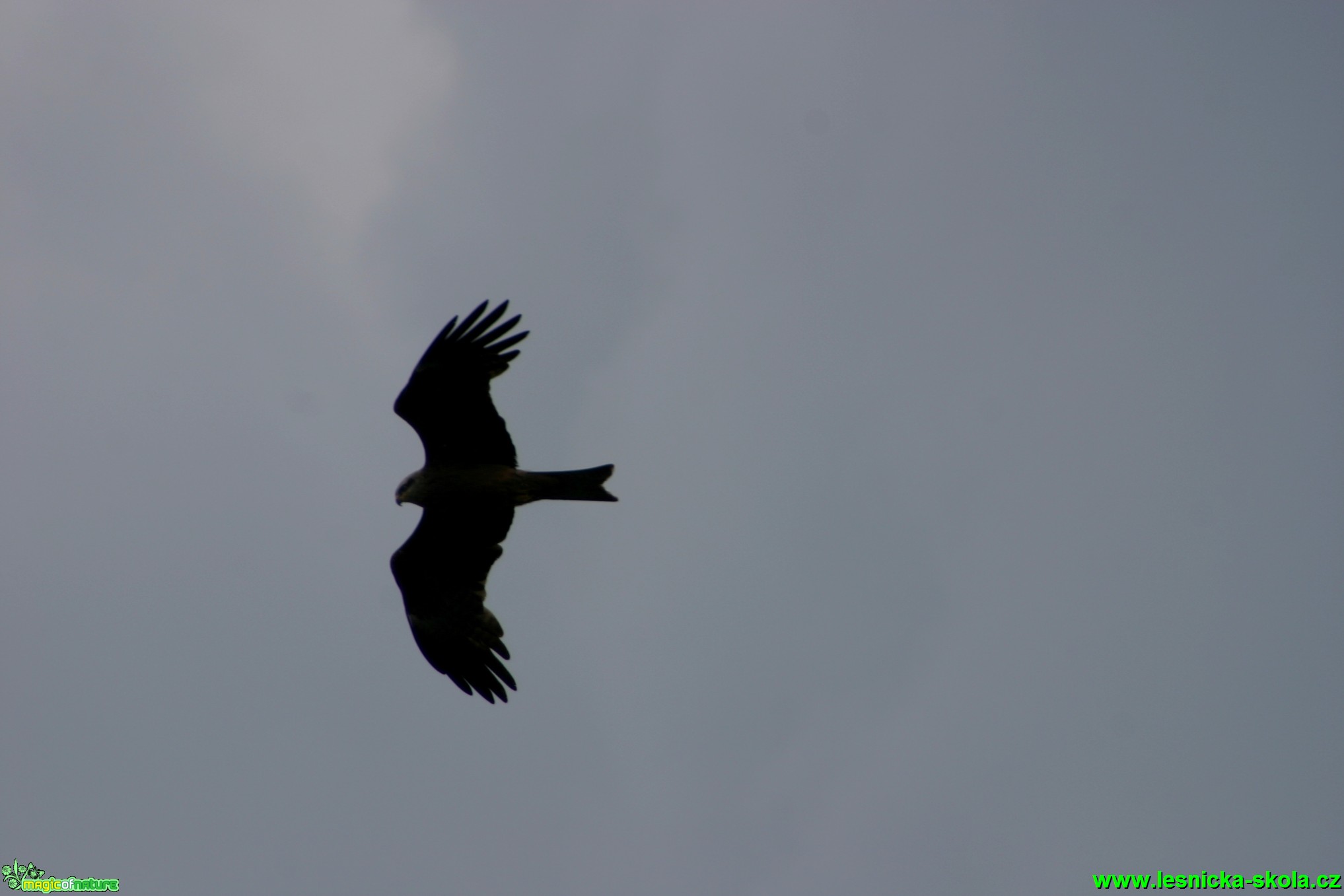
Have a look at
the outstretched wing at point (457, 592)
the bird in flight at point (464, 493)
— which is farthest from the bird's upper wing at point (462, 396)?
the outstretched wing at point (457, 592)

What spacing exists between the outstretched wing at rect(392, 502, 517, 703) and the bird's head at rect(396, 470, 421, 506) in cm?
38

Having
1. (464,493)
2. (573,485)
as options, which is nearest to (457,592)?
(464,493)

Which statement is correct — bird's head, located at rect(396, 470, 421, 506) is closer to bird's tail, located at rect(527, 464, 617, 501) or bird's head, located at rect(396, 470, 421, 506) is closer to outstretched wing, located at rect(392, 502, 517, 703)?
outstretched wing, located at rect(392, 502, 517, 703)

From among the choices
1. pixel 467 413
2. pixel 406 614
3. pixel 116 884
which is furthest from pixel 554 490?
pixel 116 884

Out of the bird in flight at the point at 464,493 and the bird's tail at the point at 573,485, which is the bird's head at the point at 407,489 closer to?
the bird in flight at the point at 464,493

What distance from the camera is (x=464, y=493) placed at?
45.2 ft

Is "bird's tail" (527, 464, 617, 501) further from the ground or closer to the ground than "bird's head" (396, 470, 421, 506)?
further from the ground

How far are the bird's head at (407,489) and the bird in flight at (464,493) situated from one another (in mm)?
15

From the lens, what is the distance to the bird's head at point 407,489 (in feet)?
45.3

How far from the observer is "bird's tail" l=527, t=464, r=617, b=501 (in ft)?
44.2

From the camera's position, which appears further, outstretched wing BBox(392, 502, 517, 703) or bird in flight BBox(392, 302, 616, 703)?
outstretched wing BBox(392, 502, 517, 703)

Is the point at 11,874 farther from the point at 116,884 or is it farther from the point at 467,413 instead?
the point at 467,413

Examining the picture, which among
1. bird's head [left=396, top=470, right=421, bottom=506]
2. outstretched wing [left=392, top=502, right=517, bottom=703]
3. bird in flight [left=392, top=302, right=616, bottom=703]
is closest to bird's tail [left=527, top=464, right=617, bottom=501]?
bird in flight [left=392, top=302, right=616, bottom=703]

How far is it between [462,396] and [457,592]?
2.53m
